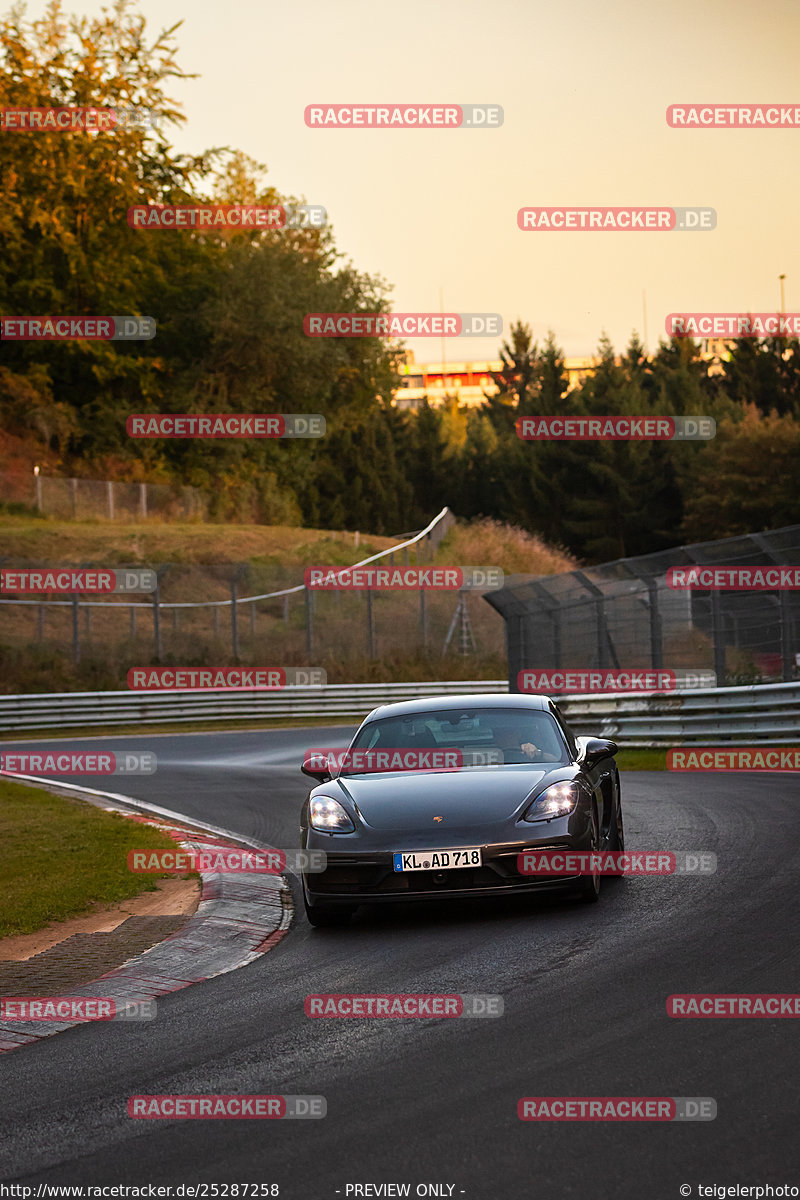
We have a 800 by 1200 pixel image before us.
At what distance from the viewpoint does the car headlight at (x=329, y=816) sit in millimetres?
8281

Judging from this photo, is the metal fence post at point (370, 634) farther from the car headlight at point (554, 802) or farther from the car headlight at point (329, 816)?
the car headlight at point (554, 802)

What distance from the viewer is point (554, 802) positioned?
27.0 feet

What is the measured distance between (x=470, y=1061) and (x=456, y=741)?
164 inches

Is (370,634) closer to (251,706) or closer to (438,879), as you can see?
(251,706)

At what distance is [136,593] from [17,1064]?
112 feet

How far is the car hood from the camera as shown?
319 inches

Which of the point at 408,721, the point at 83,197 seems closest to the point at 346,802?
the point at 408,721

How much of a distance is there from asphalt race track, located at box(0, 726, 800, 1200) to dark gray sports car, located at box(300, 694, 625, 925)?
0.87 feet

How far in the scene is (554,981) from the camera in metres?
6.41

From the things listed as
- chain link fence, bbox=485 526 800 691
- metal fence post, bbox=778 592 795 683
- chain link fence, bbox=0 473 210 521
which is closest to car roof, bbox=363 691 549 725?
chain link fence, bbox=485 526 800 691

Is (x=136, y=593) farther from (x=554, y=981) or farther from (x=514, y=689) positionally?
(x=554, y=981)

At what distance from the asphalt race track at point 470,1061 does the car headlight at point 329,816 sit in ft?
1.98

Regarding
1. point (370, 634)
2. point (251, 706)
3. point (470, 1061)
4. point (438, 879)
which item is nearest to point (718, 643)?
point (438, 879)

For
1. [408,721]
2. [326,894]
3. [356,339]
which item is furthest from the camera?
[356,339]
